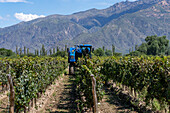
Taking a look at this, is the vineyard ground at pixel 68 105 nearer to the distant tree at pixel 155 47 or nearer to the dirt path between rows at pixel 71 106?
the dirt path between rows at pixel 71 106

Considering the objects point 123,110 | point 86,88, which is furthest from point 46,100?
point 123,110

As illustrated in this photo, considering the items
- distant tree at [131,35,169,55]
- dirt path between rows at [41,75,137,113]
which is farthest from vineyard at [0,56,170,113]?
distant tree at [131,35,169,55]

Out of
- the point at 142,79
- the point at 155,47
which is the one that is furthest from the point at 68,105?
the point at 155,47

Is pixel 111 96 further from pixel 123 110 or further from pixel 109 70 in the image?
pixel 109 70

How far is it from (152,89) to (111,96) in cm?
510

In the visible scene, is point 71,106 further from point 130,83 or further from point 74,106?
point 130,83

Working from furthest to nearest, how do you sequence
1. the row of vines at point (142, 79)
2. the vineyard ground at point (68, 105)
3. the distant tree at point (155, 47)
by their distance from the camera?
the distant tree at point (155, 47) < the vineyard ground at point (68, 105) < the row of vines at point (142, 79)

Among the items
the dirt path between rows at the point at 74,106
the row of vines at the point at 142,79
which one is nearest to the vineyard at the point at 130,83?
the row of vines at the point at 142,79

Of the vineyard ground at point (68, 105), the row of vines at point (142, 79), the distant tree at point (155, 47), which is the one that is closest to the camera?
the row of vines at point (142, 79)

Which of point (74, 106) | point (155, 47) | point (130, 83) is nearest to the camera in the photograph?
point (74, 106)

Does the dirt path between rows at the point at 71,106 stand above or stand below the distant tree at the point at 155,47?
below

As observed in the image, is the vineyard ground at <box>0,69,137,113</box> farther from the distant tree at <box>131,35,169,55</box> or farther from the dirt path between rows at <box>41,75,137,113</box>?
the distant tree at <box>131,35,169,55</box>

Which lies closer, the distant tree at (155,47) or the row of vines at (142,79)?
the row of vines at (142,79)

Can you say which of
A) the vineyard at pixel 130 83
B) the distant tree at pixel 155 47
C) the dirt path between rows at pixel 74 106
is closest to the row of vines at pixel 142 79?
the vineyard at pixel 130 83
